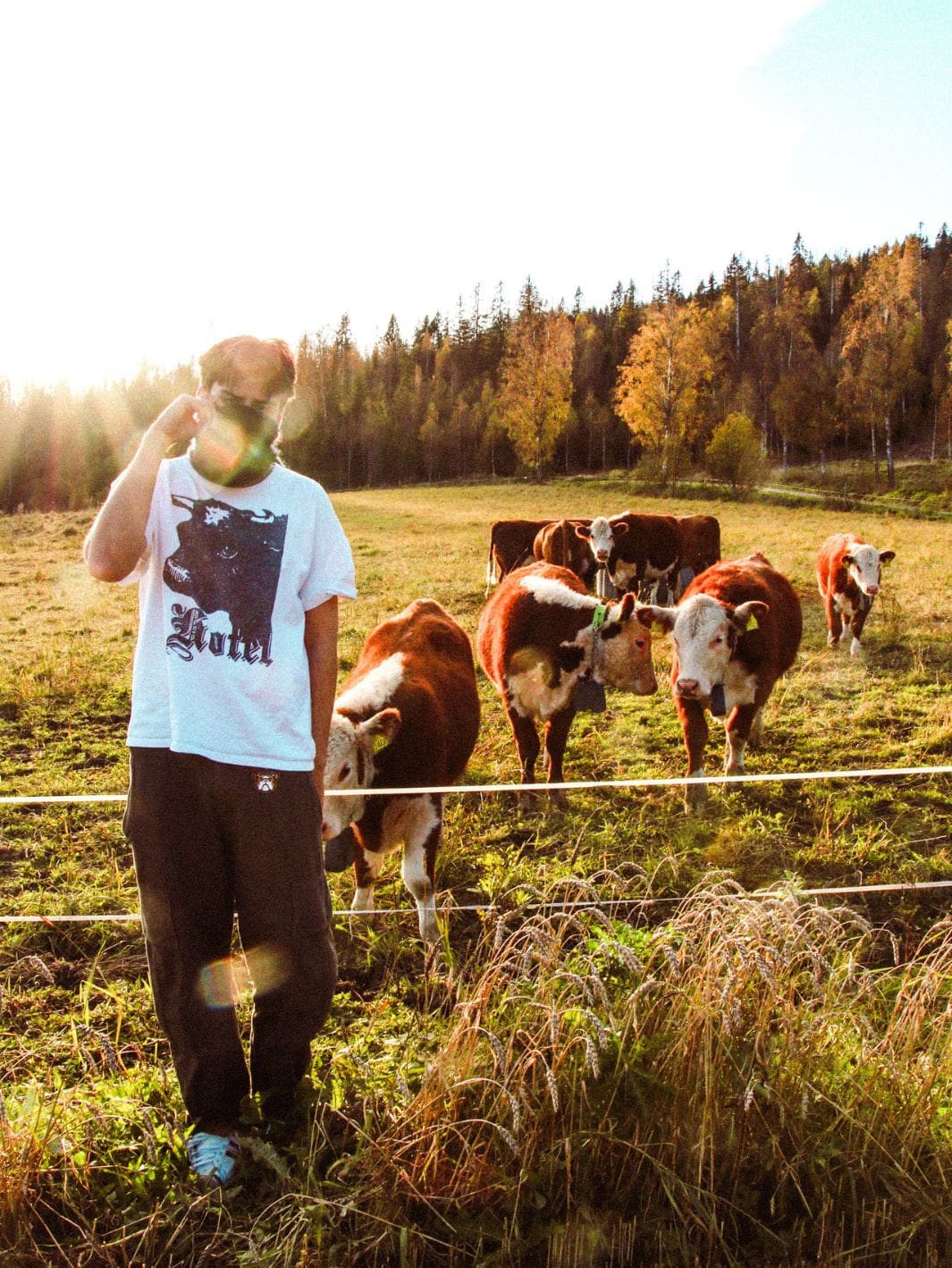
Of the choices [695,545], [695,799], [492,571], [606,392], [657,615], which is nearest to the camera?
[695,799]

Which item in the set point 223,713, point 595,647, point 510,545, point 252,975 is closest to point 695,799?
point 595,647

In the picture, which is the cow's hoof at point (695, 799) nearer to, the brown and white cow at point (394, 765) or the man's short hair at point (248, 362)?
the brown and white cow at point (394, 765)

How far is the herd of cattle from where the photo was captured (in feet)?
15.1

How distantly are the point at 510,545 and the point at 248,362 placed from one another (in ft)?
46.2

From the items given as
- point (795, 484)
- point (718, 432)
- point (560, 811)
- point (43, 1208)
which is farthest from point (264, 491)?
point (795, 484)

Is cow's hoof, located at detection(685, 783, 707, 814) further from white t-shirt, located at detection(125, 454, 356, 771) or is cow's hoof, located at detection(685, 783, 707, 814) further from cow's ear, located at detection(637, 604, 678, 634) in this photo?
white t-shirt, located at detection(125, 454, 356, 771)

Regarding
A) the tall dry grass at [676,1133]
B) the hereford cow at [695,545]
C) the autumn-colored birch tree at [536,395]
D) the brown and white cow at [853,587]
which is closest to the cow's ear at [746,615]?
the tall dry grass at [676,1133]

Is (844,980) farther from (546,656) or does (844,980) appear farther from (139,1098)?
(546,656)

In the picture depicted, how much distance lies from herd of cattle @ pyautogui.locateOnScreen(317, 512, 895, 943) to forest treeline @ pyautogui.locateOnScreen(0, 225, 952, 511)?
36275 millimetres

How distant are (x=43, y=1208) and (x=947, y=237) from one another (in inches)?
3884

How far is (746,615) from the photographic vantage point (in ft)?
23.0

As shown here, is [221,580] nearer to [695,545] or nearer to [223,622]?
[223,622]

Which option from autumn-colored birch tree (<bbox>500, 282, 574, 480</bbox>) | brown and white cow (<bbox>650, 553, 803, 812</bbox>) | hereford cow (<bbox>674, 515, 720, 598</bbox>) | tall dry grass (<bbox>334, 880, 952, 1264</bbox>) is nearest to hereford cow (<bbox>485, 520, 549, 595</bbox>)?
hereford cow (<bbox>674, 515, 720, 598</bbox>)

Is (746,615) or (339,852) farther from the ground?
(746,615)
